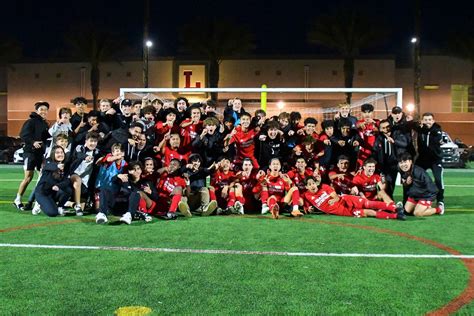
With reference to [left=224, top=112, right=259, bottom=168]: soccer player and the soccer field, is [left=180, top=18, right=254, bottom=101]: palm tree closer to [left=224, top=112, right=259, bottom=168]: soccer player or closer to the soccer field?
[left=224, top=112, right=259, bottom=168]: soccer player

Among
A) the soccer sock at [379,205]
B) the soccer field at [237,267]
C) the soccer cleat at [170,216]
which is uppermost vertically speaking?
the soccer sock at [379,205]

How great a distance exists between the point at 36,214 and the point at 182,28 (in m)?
27.9

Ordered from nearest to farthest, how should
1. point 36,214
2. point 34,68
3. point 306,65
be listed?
point 36,214
point 306,65
point 34,68

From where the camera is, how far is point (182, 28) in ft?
113

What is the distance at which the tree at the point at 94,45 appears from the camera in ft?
117

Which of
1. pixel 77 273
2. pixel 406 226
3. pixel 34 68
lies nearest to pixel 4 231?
pixel 77 273

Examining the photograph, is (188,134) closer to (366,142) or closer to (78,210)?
(78,210)

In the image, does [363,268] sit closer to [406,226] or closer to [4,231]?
[406,226]

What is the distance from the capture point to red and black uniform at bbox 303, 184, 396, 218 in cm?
810

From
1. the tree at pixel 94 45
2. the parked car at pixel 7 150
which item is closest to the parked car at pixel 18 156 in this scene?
the parked car at pixel 7 150

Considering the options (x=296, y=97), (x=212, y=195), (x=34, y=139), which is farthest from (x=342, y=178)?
(x=296, y=97)

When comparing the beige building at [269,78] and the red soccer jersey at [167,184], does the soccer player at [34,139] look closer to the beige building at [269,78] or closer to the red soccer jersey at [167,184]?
the red soccer jersey at [167,184]

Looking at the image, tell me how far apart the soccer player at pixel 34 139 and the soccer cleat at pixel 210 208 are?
115 inches

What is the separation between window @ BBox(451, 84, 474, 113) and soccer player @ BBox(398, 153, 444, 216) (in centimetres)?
3267
